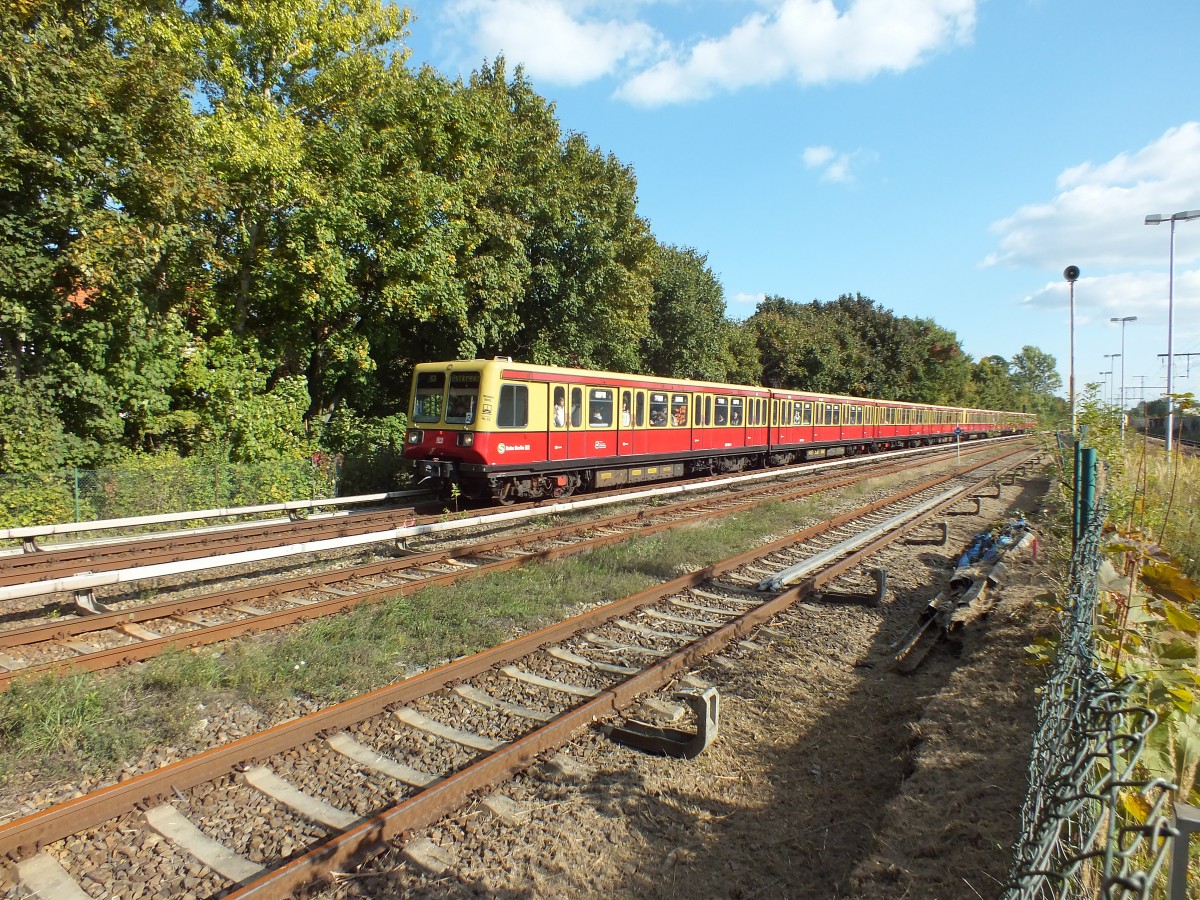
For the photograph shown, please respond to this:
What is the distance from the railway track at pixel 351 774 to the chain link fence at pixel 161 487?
10.4 meters

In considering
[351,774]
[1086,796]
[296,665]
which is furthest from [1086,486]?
[296,665]

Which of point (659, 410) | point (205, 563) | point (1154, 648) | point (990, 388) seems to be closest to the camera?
point (1154, 648)

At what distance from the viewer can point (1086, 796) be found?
169 centimetres

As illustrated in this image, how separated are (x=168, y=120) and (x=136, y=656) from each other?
10.6 metres

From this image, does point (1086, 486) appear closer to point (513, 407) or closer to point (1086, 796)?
point (1086, 796)

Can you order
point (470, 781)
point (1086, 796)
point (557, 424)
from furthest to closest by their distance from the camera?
point (557, 424) < point (470, 781) < point (1086, 796)

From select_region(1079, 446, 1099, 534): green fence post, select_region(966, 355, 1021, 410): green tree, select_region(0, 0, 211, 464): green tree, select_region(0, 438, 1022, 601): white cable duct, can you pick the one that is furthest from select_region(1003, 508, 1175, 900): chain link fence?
select_region(966, 355, 1021, 410): green tree

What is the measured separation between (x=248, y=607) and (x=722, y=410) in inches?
592

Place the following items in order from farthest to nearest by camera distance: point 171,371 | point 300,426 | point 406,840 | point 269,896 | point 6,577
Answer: point 300,426, point 171,371, point 6,577, point 406,840, point 269,896

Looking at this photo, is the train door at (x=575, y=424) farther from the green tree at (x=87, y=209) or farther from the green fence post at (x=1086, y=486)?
the green fence post at (x=1086, y=486)

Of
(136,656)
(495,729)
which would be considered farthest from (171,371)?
(495,729)

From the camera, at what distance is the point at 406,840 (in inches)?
145

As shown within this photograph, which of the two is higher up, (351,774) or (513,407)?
(513,407)

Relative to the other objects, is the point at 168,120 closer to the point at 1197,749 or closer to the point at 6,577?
the point at 6,577
